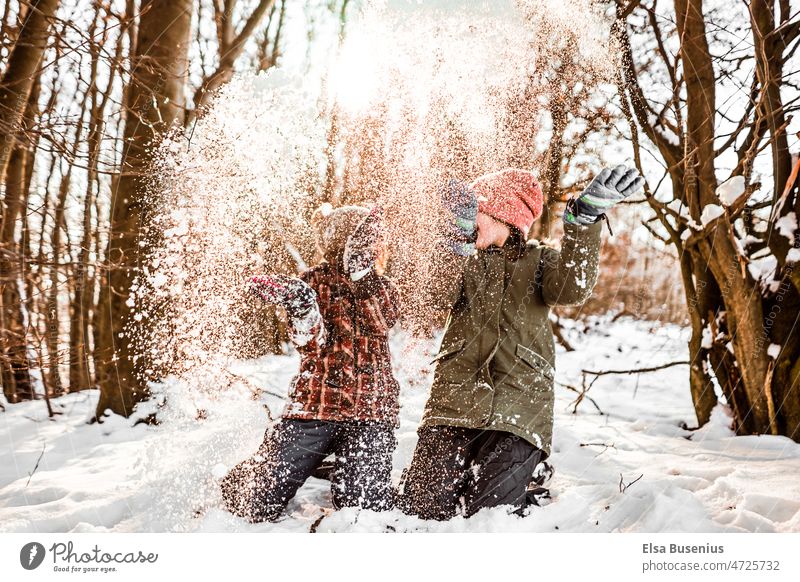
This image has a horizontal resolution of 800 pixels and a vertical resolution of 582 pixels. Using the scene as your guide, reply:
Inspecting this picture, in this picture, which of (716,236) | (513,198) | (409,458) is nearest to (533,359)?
(513,198)

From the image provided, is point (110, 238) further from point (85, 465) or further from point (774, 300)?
point (774, 300)

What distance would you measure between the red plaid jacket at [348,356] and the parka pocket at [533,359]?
298 mm

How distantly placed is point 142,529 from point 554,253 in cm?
112

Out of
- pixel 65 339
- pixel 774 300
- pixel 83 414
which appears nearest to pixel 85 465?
pixel 83 414

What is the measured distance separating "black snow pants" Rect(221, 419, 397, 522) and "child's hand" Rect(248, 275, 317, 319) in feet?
0.87

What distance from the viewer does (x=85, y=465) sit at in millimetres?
1187

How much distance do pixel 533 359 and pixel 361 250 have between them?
46cm

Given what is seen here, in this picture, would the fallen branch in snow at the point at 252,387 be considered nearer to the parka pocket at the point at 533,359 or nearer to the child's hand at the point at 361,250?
the child's hand at the point at 361,250

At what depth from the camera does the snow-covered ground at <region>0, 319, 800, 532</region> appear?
3.42ft

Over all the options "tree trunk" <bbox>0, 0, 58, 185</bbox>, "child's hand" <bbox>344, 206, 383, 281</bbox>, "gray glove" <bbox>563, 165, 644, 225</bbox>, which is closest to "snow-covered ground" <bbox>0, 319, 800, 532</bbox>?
"child's hand" <bbox>344, 206, 383, 281</bbox>

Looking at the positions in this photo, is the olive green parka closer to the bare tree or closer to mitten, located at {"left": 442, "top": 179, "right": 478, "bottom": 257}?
mitten, located at {"left": 442, "top": 179, "right": 478, "bottom": 257}

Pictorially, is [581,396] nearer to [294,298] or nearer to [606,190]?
[606,190]
